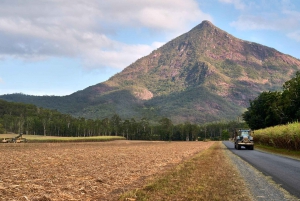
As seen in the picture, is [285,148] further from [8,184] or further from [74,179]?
[8,184]

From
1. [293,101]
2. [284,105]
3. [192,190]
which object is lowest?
[192,190]

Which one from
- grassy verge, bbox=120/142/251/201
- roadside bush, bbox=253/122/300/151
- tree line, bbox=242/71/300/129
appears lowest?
grassy verge, bbox=120/142/251/201

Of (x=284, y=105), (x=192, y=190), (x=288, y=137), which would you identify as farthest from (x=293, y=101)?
(x=192, y=190)

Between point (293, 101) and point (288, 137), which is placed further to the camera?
point (293, 101)

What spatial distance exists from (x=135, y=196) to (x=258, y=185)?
20.9 feet

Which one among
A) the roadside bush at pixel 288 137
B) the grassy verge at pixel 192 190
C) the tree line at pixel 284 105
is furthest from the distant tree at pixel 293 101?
the grassy verge at pixel 192 190

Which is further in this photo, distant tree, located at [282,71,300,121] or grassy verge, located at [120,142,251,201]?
distant tree, located at [282,71,300,121]

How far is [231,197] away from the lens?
36.0ft

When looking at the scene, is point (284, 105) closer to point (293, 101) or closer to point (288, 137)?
point (293, 101)

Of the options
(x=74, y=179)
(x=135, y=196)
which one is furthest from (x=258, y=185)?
(x=74, y=179)

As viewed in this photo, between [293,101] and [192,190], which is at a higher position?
[293,101]

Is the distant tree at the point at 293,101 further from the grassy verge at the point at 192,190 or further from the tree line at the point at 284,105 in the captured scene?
the grassy verge at the point at 192,190

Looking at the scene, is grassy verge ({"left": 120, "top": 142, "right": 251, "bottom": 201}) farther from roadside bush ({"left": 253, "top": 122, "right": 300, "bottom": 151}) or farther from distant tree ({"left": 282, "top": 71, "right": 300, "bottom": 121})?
distant tree ({"left": 282, "top": 71, "right": 300, "bottom": 121})

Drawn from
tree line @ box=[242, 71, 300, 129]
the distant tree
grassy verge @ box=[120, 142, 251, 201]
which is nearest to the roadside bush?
tree line @ box=[242, 71, 300, 129]
